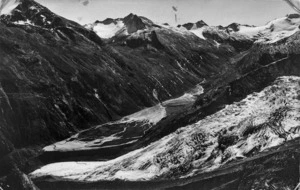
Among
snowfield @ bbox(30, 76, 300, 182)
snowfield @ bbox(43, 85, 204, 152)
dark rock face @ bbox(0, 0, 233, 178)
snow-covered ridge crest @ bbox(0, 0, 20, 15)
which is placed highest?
snow-covered ridge crest @ bbox(0, 0, 20, 15)

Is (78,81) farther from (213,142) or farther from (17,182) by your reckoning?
(17,182)

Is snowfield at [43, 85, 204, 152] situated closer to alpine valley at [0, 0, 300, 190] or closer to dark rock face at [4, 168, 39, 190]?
alpine valley at [0, 0, 300, 190]

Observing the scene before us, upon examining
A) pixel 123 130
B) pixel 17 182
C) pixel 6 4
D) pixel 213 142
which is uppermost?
pixel 6 4

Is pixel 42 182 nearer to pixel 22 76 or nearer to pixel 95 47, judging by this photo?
pixel 22 76

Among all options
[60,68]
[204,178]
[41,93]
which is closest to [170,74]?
[60,68]

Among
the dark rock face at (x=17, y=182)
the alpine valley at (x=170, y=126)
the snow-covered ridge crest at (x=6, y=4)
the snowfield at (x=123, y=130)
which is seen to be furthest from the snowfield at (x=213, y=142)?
the snow-covered ridge crest at (x=6, y=4)

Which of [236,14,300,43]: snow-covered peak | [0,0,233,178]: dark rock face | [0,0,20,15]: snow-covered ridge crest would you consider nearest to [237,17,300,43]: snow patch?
[236,14,300,43]: snow-covered peak

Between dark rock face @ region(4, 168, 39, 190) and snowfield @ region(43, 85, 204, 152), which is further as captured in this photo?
snowfield @ region(43, 85, 204, 152)

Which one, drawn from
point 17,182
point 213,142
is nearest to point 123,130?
point 213,142
